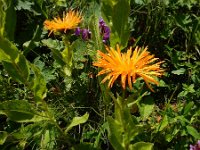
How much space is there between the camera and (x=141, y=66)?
3.92 feet

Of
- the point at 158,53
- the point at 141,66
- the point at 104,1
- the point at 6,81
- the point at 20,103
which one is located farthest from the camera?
the point at 158,53

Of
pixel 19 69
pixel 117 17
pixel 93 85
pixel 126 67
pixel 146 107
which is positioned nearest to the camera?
pixel 126 67

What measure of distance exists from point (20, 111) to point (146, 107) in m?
0.56

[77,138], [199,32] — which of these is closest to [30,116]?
[77,138]

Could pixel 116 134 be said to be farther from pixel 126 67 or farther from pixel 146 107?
pixel 146 107

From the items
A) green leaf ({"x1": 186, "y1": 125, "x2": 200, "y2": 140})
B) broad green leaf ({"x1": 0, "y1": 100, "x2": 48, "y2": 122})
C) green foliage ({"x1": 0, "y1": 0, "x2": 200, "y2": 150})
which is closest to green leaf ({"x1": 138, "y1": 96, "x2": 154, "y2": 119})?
green foliage ({"x1": 0, "y1": 0, "x2": 200, "y2": 150})

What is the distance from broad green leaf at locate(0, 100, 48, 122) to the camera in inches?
54.1

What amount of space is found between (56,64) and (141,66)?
0.70 m

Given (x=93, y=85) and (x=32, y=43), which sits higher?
(x=32, y=43)

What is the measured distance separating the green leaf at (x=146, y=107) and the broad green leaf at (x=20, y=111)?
1.42 ft

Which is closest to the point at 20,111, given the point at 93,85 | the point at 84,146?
the point at 84,146

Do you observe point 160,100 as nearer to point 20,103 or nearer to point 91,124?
point 91,124

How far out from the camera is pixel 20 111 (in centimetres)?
140

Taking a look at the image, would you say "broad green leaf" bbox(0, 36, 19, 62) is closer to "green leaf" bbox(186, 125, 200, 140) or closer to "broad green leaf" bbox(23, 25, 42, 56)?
"broad green leaf" bbox(23, 25, 42, 56)
